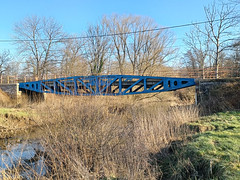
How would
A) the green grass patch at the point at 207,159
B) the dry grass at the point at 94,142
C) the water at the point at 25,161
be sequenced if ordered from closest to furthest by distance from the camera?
the water at the point at 25,161
the green grass patch at the point at 207,159
the dry grass at the point at 94,142

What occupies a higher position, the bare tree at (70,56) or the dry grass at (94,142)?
the bare tree at (70,56)

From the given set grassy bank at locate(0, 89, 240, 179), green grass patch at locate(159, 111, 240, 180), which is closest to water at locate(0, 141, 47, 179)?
grassy bank at locate(0, 89, 240, 179)

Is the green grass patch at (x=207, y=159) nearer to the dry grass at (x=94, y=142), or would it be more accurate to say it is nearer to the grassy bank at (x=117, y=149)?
the grassy bank at (x=117, y=149)

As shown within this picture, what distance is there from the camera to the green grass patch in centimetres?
371

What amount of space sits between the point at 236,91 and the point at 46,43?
3038 centimetres

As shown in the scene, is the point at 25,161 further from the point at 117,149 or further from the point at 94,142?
the point at 117,149

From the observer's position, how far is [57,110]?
535 centimetres

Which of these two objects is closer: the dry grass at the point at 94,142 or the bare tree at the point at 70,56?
the dry grass at the point at 94,142

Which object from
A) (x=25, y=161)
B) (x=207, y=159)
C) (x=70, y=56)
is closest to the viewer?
(x=207, y=159)

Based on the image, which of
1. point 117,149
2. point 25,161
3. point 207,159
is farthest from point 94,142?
point 25,161

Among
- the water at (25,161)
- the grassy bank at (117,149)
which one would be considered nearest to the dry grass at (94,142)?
the grassy bank at (117,149)

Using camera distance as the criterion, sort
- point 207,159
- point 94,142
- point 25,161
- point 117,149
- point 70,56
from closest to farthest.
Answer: point 207,159 → point 94,142 → point 117,149 → point 25,161 → point 70,56

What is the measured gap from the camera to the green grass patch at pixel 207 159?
371 centimetres

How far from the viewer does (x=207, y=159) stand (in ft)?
13.6
